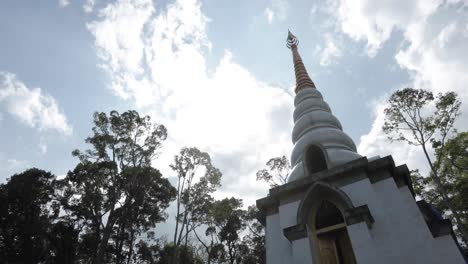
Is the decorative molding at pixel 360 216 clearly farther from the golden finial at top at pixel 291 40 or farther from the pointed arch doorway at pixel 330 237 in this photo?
the golden finial at top at pixel 291 40

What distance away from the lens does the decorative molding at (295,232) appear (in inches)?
315

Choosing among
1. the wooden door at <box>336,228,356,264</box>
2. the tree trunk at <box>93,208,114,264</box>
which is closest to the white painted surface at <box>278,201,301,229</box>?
the wooden door at <box>336,228,356,264</box>

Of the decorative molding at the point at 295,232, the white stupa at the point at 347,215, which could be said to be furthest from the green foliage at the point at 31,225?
the decorative molding at the point at 295,232

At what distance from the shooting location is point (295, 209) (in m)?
8.88

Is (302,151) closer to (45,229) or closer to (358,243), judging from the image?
(358,243)

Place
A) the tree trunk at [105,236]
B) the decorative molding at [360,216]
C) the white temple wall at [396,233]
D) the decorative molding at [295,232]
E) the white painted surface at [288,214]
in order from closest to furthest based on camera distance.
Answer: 1. the white temple wall at [396,233]
2. the decorative molding at [360,216]
3. the decorative molding at [295,232]
4. the white painted surface at [288,214]
5. the tree trunk at [105,236]

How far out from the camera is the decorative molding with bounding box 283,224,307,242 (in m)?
8.01

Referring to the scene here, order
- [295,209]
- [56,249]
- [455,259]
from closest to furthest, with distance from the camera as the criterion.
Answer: [455,259], [295,209], [56,249]

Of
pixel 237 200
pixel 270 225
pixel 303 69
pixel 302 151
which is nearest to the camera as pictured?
pixel 270 225

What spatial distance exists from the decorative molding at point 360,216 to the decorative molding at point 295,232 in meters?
1.26

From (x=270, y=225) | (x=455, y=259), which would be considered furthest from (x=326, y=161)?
(x=455, y=259)

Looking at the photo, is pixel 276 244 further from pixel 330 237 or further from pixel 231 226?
pixel 231 226

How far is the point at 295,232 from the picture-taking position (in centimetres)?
809

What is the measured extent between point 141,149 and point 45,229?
7.94m
